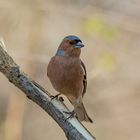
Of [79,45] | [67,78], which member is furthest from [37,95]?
[79,45]

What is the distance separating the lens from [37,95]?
10.8ft

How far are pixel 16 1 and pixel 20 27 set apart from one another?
325 millimetres

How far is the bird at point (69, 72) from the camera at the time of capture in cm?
449

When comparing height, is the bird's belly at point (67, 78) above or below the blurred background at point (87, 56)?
below

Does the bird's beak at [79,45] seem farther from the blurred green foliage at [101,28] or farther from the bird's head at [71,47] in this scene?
the blurred green foliage at [101,28]

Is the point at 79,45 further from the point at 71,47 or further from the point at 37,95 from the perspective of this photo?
the point at 37,95

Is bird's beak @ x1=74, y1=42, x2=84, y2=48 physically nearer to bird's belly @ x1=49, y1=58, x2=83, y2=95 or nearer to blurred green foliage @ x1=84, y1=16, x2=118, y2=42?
bird's belly @ x1=49, y1=58, x2=83, y2=95

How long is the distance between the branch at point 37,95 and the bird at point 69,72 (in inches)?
44.4

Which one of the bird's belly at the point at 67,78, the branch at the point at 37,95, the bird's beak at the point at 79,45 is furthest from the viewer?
the bird's beak at the point at 79,45

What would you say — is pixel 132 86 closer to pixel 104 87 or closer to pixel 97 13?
pixel 104 87

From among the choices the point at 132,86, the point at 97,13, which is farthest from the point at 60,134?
the point at 97,13

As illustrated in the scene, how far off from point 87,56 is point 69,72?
3190 mm

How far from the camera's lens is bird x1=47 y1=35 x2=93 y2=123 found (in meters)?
4.49

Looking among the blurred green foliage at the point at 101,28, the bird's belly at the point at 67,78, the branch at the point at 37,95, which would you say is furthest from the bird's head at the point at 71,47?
the blurred green foliage at the point at 101,28
